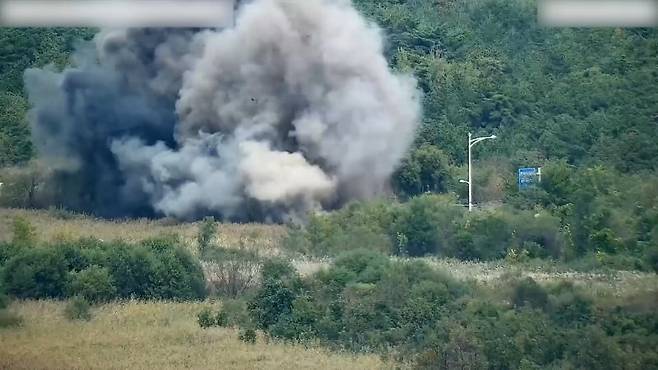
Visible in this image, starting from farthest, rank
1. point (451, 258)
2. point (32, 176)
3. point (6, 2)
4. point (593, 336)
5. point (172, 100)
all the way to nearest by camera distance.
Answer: point (172, 100) < point (32, 176) < point (451, 258) < point (6, 2) < point (593, 336)

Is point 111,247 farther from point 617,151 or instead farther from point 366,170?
point 617,151

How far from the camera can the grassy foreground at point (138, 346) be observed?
17.6 meters

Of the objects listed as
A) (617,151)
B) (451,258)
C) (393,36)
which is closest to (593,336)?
(451,258)

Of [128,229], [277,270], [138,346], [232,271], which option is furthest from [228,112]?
[138,346]

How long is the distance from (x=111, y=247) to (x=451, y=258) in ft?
21.2

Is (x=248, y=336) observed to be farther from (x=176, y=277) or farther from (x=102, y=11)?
(x=102, y=11)

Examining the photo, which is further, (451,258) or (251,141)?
(251,141)

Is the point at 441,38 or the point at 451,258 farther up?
the point at 441,38

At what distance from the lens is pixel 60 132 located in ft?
123

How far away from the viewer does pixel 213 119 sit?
125 feet

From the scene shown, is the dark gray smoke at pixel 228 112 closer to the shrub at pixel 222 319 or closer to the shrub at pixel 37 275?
the shrub at pixel 37 275

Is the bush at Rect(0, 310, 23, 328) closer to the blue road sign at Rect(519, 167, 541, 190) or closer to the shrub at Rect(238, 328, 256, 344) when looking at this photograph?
the shrub at Rect(238, 328, 256, 344)

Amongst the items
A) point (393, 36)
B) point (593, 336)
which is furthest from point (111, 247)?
point (393, 36)

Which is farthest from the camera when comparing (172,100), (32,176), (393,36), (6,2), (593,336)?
(393,36)
